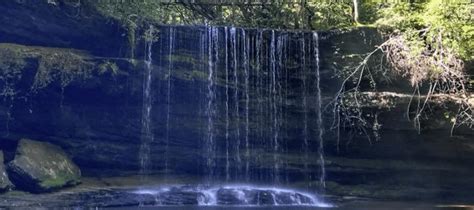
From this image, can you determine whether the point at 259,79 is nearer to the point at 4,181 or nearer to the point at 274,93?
the point at 274,93

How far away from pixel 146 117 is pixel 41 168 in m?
2.80

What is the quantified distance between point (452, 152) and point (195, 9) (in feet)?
26.1

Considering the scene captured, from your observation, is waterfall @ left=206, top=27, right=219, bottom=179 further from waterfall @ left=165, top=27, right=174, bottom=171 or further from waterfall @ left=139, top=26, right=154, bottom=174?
waterfall @ left=139, top=26, right=154, bottom=174

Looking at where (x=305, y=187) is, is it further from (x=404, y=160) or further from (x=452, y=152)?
(x=452, y=152)

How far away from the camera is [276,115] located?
13.9 meters

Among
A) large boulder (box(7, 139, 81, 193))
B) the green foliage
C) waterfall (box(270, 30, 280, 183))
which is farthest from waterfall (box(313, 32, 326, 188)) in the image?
large boulder (box(7, 139, 81, 193))

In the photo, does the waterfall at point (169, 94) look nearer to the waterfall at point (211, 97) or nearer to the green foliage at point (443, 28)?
the waterfall at point (211, 97)

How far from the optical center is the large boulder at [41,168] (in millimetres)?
A: 11695

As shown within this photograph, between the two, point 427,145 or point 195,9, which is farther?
point 195,9

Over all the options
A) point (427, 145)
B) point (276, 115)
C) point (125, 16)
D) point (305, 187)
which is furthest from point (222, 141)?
point (427, 145)

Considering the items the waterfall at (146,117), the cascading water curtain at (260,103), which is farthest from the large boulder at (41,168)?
the cascading water curtain at (260,103)

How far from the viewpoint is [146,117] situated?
13695 mm

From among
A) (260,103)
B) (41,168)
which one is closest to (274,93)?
(260,103)

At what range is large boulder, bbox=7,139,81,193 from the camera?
11.7m
